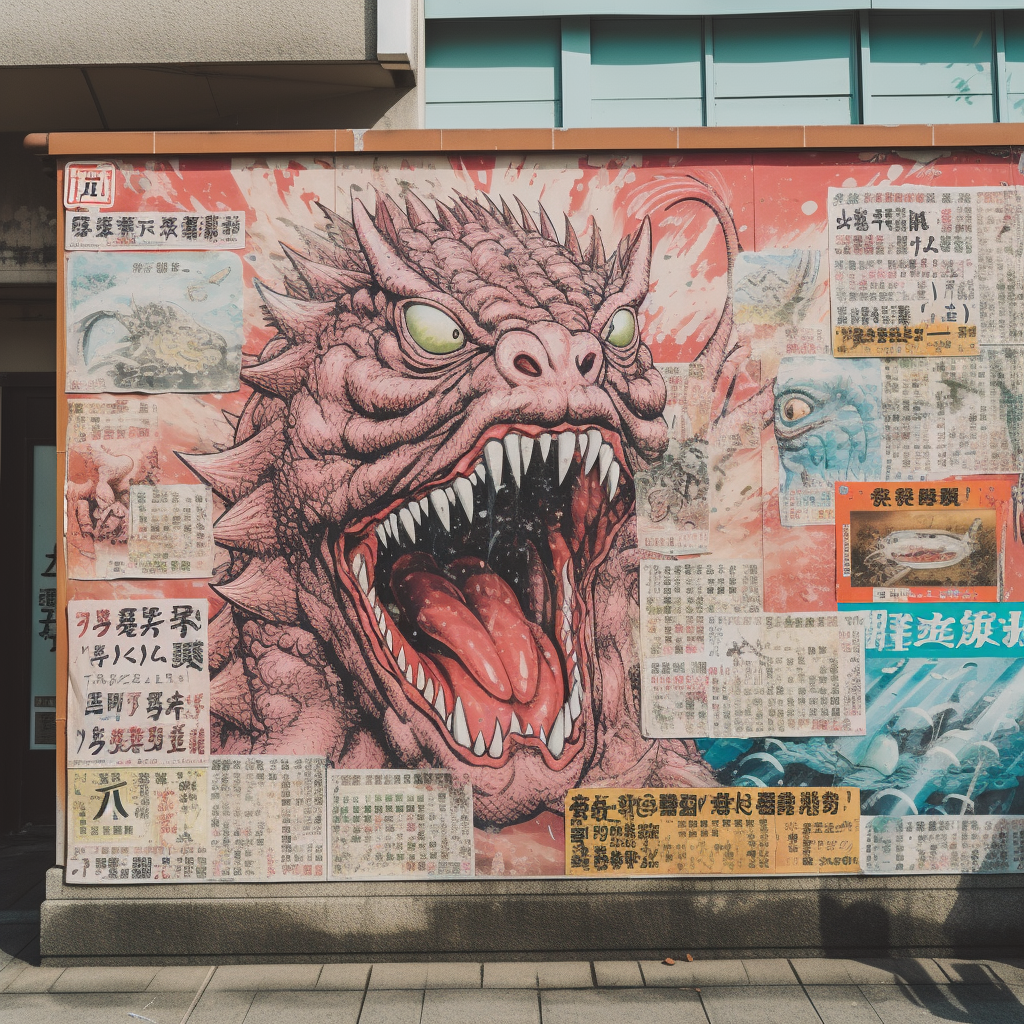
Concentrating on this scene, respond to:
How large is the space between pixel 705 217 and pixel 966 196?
5.48 ft

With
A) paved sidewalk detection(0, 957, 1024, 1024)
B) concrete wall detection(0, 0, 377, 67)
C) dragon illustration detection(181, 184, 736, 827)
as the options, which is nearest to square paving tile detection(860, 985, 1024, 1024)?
paved sidewalk detection(0, 957, 1024, 1024)

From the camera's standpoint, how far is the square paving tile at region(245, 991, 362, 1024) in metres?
4.66

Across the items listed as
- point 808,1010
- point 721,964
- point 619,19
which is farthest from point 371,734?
point 619,19

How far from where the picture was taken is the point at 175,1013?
187 inches

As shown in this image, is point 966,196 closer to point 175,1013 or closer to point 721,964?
point 721,964

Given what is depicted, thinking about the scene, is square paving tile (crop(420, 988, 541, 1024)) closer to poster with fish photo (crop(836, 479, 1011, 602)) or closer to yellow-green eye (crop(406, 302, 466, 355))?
poster with fish photo (crop(836, 479, 1011, 602))

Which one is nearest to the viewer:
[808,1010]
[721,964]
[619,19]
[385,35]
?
[808,1010]

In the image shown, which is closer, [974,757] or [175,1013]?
[175,1013]

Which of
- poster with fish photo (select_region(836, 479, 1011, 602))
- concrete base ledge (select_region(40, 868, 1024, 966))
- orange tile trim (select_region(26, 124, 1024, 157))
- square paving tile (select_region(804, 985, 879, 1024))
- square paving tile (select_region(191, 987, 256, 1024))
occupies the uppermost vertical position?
orange tile trim (select_region(26, 124, 1024, 157))

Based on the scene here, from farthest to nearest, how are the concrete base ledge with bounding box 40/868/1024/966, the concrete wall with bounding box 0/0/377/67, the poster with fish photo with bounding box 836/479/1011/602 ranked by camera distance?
the concrete wall with bounding box 0/0/377/67 → the poster with fish photo with bounding box 836/479/1011/602 → the concrete base ledge with bounding box 40/868/1024/966

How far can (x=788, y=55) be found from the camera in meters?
6.60

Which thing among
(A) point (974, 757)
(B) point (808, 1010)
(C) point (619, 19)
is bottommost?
(B) point (808, 1010)

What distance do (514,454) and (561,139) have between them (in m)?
1.98

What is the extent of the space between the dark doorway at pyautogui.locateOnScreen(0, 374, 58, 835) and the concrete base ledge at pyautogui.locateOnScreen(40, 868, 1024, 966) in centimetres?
252
